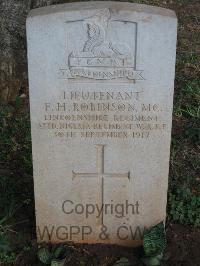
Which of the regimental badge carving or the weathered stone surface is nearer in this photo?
the regimental badge carving

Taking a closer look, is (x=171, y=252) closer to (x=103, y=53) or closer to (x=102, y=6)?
(x=103, y=53)

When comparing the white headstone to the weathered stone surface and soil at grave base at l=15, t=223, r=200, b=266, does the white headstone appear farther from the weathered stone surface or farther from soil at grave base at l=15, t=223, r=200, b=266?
the weathered stone surface

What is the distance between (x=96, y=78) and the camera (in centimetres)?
317

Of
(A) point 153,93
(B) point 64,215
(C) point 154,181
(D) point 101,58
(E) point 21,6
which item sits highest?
(E) point 21,6

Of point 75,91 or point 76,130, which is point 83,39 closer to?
point 75,91

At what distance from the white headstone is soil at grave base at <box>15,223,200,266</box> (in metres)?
0.08

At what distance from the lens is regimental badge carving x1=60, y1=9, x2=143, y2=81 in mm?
3023

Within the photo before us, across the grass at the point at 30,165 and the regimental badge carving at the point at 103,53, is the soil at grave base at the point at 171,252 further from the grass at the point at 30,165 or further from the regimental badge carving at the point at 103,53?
the regimental badge carving at the point at 103,53

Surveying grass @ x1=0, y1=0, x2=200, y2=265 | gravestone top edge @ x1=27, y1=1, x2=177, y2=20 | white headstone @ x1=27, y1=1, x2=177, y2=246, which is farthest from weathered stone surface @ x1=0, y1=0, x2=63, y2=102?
gravestone top edge @ x1=27, y1=1, x2=177, y2=20

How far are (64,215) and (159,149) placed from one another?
2.77 feet

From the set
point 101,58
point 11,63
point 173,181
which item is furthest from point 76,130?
point 11,63

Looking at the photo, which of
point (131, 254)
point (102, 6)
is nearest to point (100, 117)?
point (102, 6)

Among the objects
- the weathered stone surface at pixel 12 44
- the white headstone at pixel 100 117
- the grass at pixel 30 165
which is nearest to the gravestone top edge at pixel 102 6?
the white headstone at pixel 100 117

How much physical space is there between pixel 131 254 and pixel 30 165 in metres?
1.39
